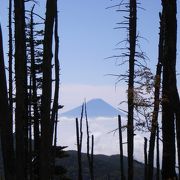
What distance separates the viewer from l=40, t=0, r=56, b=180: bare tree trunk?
11.9 metres

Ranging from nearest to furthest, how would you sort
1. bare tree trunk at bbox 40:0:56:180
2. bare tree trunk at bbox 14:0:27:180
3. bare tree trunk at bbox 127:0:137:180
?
bare tree trunk at bbox 40:0:56:180 → bare tree trunk at bbox 14:0:27:180 → bare tree trunk at bbox 127:0:137:180

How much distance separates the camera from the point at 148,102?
74.1 feet

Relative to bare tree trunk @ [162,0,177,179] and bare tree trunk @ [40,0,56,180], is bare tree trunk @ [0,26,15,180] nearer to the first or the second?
bare tree trunk @ [40,0,56,180]

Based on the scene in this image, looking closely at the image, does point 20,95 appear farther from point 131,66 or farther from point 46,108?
point 131,66

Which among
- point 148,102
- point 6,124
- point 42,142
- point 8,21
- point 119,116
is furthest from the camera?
point 119,116

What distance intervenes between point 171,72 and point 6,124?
16.5 feet

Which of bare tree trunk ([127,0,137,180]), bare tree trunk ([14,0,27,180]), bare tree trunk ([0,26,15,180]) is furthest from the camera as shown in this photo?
bare tree trunk ([127,0,137,180])

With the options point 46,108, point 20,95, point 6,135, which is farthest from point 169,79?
point 6,135

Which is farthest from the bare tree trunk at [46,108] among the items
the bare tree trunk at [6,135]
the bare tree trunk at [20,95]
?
the bare tree trunk at [20,95]

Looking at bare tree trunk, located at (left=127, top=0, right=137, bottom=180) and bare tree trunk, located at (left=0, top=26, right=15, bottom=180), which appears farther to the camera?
bare tree trunk, located at (left=127, top=0, right=137, bottom=180)

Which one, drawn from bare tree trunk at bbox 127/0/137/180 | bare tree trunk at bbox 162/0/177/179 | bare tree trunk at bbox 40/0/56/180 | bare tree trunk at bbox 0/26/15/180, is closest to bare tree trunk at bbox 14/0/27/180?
bare tree trunk at bbox 0/26/15/180

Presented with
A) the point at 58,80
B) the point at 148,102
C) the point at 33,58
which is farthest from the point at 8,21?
the point at 148,102

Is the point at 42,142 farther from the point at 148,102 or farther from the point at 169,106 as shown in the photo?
the point at 148,102

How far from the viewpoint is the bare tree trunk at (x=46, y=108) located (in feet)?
39.0
